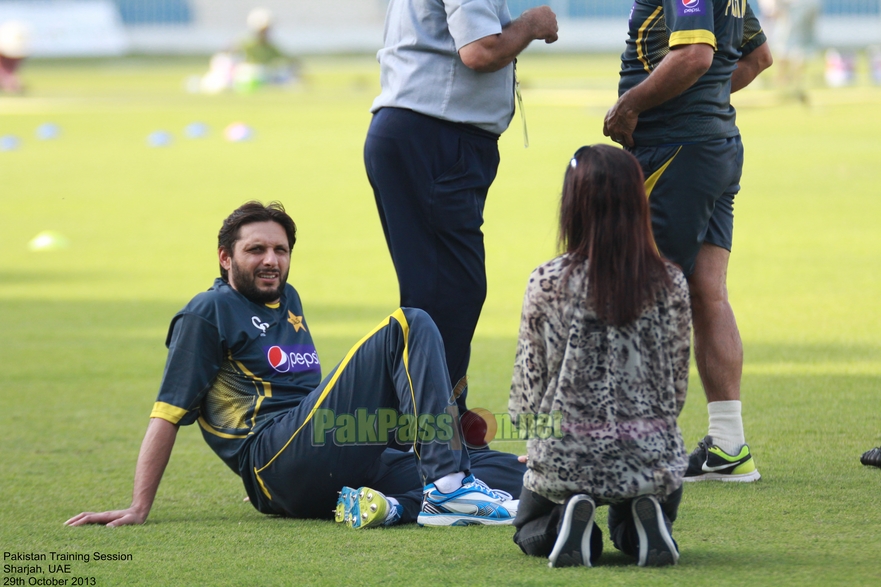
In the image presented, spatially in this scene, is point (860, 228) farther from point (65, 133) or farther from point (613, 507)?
point (65, 133)

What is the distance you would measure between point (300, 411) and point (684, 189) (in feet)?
4.95

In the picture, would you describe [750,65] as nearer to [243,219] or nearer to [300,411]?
[243,219]

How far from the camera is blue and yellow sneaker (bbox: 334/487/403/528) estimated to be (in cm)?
376

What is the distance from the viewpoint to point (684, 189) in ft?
14.1

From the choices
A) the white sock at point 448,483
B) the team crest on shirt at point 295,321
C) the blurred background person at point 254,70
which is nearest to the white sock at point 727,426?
the white sock at point 448,483

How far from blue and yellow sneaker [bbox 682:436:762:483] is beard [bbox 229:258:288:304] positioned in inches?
59.0

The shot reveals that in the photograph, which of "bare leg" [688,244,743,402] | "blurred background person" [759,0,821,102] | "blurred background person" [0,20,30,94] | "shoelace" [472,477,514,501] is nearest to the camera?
"shoelace" [472,477,514,501]

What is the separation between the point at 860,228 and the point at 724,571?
8.73 m

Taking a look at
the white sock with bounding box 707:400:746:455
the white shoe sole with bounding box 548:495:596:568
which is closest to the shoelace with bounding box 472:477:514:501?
the white shoe sole with bounding box 548:495:596:568

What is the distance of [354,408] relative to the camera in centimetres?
374

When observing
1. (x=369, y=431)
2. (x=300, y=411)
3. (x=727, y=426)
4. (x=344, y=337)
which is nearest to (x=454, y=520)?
(x=369, y=431)

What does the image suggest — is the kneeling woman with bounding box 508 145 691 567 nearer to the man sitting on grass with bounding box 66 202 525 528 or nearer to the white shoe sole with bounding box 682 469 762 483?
the man sitting on grass with bounding box 66 202 525 528

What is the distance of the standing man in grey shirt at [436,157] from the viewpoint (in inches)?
166

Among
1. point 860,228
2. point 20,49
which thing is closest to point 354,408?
point 860,228
